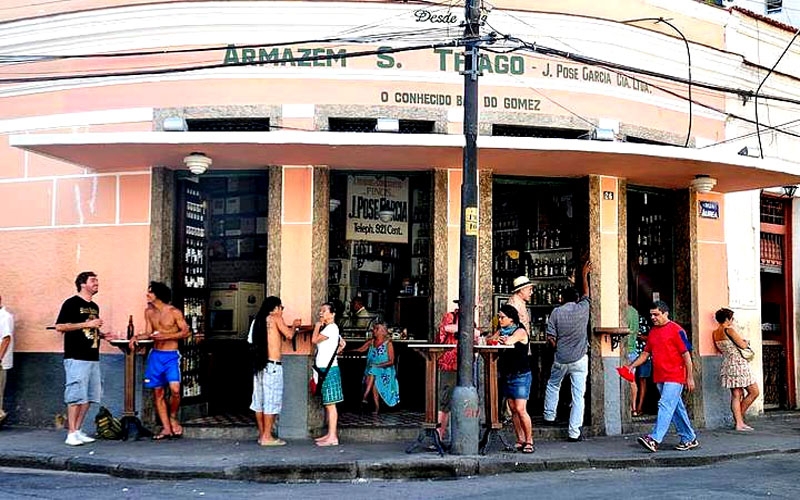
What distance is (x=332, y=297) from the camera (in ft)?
47.6

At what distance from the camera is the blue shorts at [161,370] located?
1148 cm

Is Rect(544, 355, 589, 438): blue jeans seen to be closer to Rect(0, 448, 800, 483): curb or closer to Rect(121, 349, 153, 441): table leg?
Rect(0, 448, 800, 483): curb

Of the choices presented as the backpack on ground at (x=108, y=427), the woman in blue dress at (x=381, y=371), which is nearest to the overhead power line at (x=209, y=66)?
the woman in blue dress at (x=381, y=371)

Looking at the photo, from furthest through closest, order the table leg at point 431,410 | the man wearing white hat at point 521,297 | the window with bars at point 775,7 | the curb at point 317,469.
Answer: the window with bars at point 775,7, the man wearing white hat at point 521,297, the table leg at point 431,410, the curb at point 317,469

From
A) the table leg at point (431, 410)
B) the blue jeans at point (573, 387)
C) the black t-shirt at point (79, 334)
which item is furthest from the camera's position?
the blue jeans at point (573, 387)

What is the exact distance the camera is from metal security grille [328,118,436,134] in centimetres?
1242

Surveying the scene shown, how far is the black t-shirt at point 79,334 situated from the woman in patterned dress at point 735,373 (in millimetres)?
8692

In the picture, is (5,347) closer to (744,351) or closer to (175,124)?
(175,124)

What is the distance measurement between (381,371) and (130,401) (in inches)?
140

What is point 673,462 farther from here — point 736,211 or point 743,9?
point 743,9

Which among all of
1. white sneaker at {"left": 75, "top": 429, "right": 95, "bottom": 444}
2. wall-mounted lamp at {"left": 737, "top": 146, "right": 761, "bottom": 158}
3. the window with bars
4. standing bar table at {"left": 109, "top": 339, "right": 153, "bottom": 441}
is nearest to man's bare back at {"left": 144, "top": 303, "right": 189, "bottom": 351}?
standing bar table at {"left": 109, "top": 339, "right": 153, "bottom": 441}

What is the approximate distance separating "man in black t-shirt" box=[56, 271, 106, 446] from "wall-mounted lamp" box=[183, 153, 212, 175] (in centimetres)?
185

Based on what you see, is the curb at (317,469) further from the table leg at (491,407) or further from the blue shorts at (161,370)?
the blue shorts at (161,370)

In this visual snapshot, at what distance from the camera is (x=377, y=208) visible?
46.0 feet
